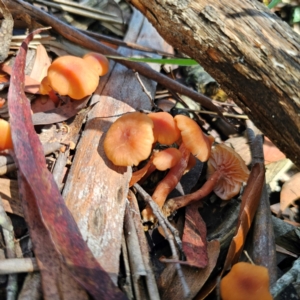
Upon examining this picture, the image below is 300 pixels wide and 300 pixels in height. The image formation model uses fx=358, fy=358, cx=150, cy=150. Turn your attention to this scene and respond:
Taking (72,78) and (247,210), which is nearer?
(247,210)

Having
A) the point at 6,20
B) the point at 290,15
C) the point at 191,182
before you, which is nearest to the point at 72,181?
the point at 191,182

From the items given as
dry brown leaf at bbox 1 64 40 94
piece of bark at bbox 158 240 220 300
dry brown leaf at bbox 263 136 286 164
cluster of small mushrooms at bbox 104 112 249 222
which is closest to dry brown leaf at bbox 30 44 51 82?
dry brown leaf at bbox 1 64 40 94

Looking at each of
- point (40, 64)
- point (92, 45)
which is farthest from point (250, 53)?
point (40, 64)

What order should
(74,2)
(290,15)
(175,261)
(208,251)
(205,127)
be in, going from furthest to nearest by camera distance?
(290,15) < (74,2) < (205,127) < (208,251) < (175,261)

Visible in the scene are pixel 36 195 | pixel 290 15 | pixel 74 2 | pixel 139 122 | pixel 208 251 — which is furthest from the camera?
pixel 290 15

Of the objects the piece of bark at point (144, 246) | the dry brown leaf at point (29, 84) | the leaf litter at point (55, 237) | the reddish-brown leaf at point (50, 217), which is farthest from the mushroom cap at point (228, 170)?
the dry brown leaf at point (29, 84)

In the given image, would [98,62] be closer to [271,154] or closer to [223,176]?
[223,176]

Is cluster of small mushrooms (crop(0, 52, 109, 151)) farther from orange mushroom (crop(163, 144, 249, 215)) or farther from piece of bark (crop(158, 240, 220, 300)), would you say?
piece of bark (crop(158, 240, 220, 300))

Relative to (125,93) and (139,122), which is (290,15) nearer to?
(125,93)
